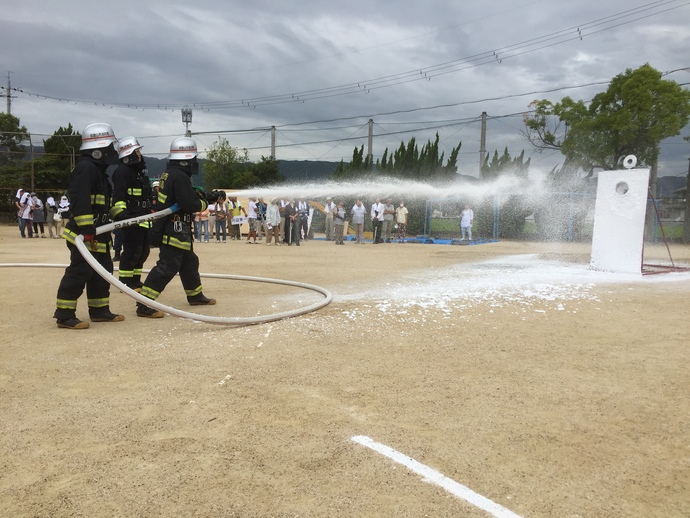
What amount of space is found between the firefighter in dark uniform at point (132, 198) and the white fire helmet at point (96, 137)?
0.74 meters

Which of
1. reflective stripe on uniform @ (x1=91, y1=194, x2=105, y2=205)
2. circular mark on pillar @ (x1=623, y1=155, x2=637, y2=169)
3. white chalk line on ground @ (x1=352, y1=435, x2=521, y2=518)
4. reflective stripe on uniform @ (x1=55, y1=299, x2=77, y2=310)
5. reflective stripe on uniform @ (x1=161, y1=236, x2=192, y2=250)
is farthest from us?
circular mark on pillar @ (x1=623, y1=155, x2=637, y2=169)

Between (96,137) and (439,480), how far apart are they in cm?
533

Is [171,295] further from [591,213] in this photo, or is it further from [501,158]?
[501,158]

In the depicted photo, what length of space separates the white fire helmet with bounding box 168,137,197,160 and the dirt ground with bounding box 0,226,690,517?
201 centimetres

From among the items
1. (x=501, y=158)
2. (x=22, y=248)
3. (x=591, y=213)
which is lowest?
(x=22, y=248)

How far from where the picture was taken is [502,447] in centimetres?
309

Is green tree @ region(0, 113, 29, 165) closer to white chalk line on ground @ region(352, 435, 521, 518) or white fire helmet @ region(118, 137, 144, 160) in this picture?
white fire helmet @ region(118, 137, 144, 160)

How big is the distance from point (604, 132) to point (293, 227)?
14474 mm

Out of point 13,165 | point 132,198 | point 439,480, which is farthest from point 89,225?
point 13,165

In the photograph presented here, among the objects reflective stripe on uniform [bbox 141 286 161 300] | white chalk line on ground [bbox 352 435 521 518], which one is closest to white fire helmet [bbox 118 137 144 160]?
reflective stripe on uniform [bbox 141 286 161 300]

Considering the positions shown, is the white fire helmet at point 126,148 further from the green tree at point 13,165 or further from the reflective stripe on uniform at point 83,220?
the green tree at point 13,165

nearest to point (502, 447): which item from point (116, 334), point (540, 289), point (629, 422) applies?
point (629, 422)

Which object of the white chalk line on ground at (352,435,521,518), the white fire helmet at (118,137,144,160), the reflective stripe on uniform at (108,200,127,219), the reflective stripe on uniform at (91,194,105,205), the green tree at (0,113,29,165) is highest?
the green tree at (0,113,29,165)

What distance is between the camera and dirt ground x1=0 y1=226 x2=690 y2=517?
8.47 ft
